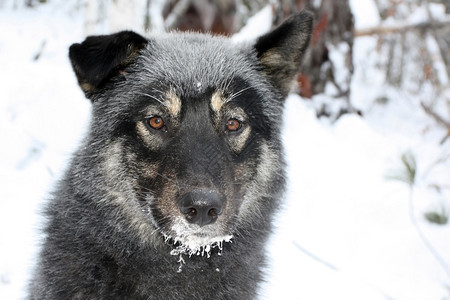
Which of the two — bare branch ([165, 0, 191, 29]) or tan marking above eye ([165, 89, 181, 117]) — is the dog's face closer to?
tan marking above eye ([165, 89, 181, 117])

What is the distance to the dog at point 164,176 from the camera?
9.55 ft

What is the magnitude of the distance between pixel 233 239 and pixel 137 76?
115 centimetres

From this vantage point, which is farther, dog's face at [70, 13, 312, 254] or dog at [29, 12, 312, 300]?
dog at [29, 12, 312, 300]

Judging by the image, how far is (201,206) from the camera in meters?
2.64

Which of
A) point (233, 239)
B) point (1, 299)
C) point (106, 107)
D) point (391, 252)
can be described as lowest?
point (391, 252)

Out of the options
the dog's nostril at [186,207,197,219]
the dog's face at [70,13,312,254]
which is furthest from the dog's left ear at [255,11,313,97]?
the dog's nostril at [186,207,197,219]

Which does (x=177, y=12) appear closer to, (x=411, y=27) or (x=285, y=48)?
(x=411, y=27)

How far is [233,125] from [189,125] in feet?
0.98

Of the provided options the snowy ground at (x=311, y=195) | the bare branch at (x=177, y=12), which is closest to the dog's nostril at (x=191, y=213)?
the snowy ground at (x=311, y=195)

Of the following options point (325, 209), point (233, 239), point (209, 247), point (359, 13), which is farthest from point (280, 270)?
point (359, 13)

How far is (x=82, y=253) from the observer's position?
306 cm

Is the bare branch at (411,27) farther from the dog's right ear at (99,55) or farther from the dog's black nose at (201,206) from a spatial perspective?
the dog's black nose at (201,206)

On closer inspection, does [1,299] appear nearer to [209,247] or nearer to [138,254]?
[138,254]

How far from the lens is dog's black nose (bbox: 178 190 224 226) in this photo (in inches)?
104
